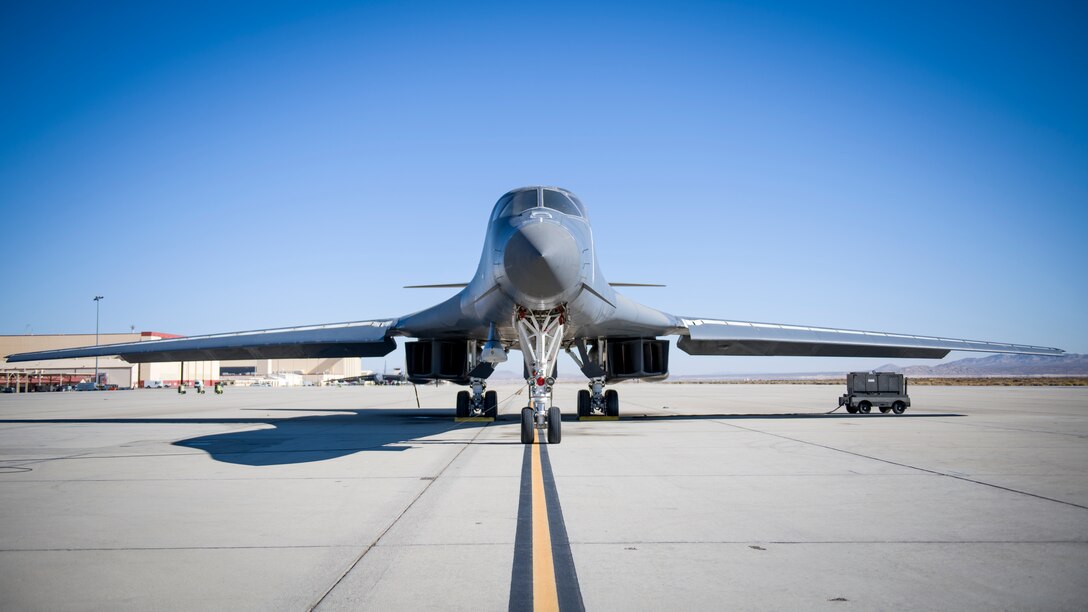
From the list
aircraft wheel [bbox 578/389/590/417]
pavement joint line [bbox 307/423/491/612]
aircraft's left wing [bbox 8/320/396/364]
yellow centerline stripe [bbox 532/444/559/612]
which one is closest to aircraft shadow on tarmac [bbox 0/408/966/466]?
aircraft wheel [bbox 578/389/590/417]

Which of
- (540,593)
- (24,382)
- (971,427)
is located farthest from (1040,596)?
(24,382)

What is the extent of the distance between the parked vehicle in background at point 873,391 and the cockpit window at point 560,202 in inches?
425

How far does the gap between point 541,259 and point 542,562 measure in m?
5.08

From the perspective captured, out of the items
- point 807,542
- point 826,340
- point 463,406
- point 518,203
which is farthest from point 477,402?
point 807,542

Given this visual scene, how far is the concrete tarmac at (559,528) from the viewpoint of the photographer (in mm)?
3012

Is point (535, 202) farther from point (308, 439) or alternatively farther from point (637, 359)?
point (637, 359)

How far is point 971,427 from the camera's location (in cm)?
1219

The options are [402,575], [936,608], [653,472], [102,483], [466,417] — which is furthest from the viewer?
[466,417]

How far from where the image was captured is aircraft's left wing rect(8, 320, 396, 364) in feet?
49.5

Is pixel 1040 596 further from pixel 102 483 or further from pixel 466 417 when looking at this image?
pixel 466 417

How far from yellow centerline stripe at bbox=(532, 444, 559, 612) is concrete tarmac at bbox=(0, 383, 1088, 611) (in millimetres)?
41

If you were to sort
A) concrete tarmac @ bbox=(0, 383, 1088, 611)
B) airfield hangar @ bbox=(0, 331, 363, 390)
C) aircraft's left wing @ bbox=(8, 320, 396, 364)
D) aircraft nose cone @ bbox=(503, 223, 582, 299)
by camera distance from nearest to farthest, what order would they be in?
concrete tarmac @ bbox=(0, 383, 1088, 611) → aircraft nose cone @ bbox=(503, 223, 582, 299) → aircraft's left wing @ bbox=(8, 320, 396, 364) → airfield hangar @ bbox=(0, 331, 363, 390)

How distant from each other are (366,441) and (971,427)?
10.6 metres

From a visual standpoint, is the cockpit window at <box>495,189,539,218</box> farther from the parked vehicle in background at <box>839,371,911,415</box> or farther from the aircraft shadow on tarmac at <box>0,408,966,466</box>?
the parked vehicle in background at <box>839,371,911,415</box>
